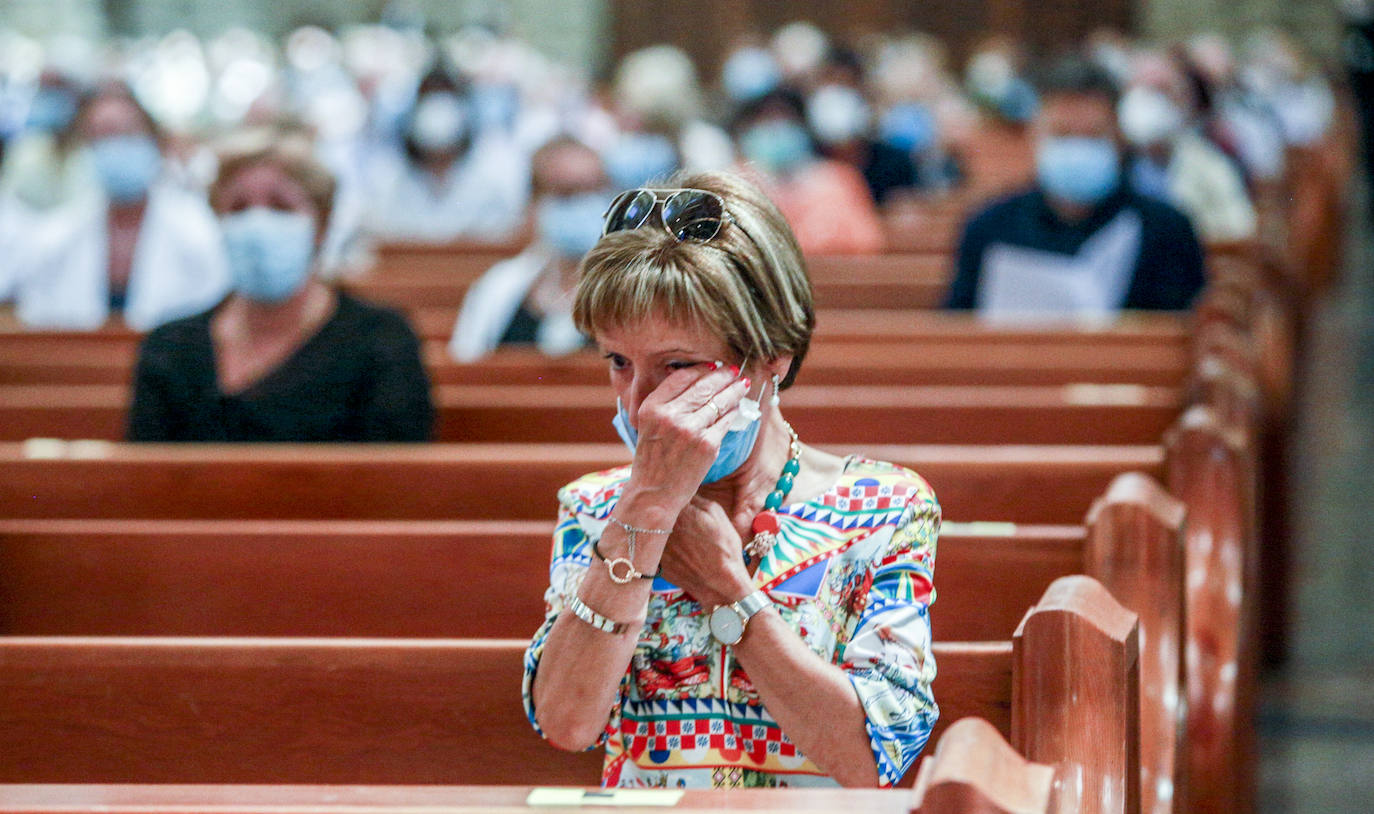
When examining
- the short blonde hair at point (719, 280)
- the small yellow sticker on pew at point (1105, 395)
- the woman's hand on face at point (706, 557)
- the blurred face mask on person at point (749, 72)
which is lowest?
the small yellow sticker on pew at point (1105, 395)

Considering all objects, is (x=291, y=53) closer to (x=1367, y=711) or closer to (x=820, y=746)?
(x=1367, y=711)

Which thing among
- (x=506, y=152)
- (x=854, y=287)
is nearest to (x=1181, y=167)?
(x=854, y=287)

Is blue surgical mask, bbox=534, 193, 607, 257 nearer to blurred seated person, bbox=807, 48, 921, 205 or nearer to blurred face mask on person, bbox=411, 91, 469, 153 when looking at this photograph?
blurred seated person, bbox=807, 48, 921, 205

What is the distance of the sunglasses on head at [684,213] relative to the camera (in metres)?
1.48

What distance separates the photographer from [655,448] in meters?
1.40

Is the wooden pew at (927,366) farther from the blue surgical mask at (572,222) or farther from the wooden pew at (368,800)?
the wooden pew at (368,800)

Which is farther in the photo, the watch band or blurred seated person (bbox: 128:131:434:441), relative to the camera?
blurred seated person (bbox: 128:131:434:441)

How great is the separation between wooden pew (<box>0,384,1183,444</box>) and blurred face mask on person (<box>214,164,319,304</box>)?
451 mm

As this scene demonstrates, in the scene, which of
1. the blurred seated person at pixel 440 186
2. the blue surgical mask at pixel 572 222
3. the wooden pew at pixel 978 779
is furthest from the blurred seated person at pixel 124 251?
the wooden pew at pixel 978 779

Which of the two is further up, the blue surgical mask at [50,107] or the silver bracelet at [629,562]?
the blue surgical mask at [50,107]

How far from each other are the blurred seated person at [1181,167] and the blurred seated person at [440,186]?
3.03 meters

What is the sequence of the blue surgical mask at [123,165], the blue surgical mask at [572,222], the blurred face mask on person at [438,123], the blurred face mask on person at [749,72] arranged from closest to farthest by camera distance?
the blue surgical mask at [572,222] → the blue surgical mask at [123,165] → the blurred face mask on person at [438,123] → the blurred face mask on person at [749,72]

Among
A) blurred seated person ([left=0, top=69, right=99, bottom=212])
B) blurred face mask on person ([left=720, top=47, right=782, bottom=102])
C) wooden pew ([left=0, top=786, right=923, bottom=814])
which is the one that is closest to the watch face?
wooden pew ([left=0, top=786, right=923, bottom=814])

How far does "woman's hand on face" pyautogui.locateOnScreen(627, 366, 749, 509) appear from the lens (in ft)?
4.60
